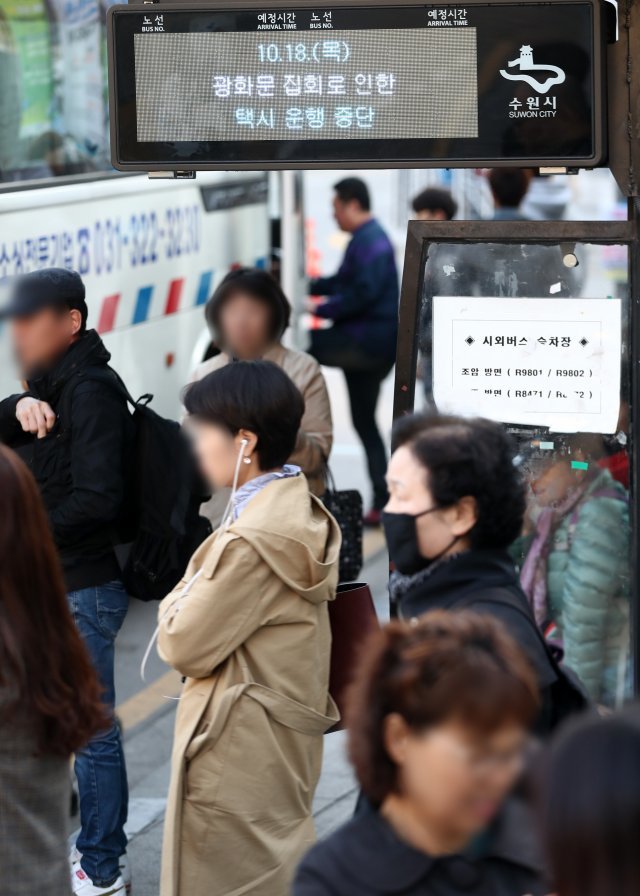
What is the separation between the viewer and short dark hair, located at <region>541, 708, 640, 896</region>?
54.2 inches

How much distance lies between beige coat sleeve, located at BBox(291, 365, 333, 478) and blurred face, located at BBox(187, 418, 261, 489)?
1.61 metres

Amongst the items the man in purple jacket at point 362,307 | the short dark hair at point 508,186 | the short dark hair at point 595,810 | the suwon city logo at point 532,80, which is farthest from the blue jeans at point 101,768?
the short dark hair at point 508,186

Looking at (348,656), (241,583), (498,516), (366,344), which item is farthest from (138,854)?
(366,344)

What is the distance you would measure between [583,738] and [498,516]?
1.16 meters

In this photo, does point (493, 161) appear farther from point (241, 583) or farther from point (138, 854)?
point (138, 854)

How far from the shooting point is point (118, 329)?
630 centimetres

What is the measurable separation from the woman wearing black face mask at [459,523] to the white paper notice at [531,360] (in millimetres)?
957

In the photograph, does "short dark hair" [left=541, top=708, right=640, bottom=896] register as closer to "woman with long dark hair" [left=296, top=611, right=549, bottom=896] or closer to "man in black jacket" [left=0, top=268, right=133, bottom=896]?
"woman with long dark hair" [left=296, top=611, right=549, bottom=896]

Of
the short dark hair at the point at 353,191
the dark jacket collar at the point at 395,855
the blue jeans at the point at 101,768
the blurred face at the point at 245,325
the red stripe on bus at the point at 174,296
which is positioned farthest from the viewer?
the short dark hair at the point at 353,191

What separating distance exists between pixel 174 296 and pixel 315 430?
1.97 meters

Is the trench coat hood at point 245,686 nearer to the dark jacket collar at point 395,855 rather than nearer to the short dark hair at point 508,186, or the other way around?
the dark jacket collar at point 395,855

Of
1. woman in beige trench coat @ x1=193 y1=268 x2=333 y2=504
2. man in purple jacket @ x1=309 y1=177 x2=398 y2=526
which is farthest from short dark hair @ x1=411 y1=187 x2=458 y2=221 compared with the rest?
woman in beige trench coat @ x1=193 y1=268 x2=333 y2=504

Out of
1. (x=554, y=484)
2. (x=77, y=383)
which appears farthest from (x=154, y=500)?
(x=554, y=484)

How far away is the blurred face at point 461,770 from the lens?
1697 mm
